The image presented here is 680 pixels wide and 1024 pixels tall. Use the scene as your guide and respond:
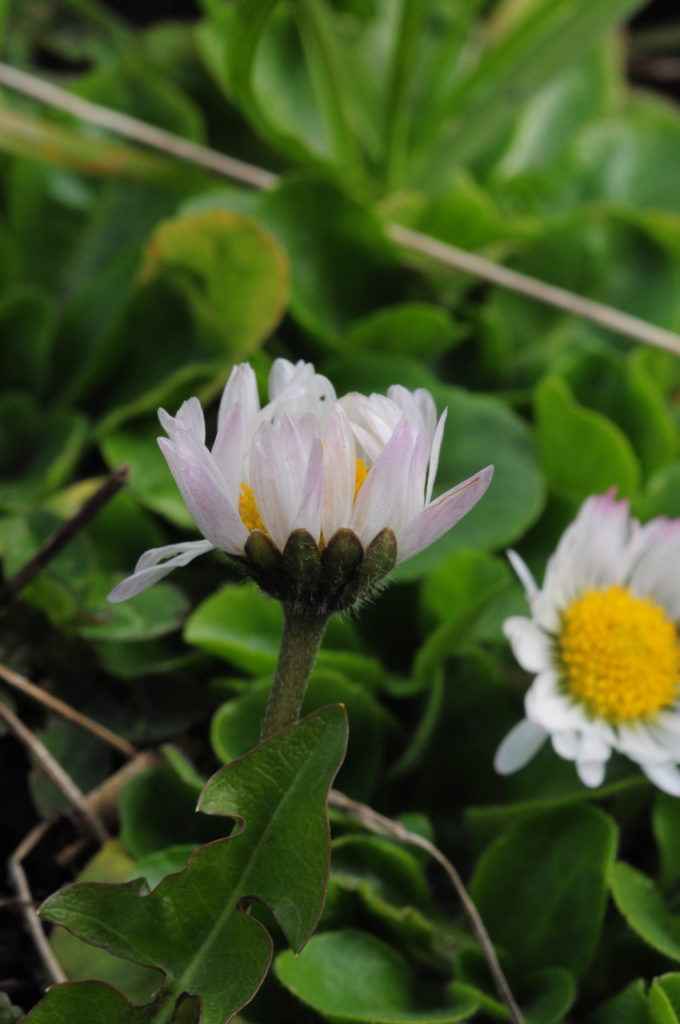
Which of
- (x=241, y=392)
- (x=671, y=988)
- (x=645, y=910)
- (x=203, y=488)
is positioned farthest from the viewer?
(x=645, y=910)

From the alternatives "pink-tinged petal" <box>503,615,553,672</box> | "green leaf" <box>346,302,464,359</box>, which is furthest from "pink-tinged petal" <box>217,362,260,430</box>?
"green leaf" <box>346,302,464,359</box>

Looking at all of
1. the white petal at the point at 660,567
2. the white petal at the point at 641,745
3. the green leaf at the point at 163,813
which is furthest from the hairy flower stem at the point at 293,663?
the white petal at the point at 660,567

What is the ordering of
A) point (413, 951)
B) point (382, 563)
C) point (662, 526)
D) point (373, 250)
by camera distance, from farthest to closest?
1. point (373, 250)
2. point (662, 526)
3. point (413, 951)
4. point (382, 563)

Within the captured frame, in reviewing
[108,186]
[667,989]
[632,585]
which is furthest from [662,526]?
[108,186]

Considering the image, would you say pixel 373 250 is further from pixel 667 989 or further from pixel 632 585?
pixel 667 989

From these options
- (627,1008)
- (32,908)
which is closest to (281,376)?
(32,908)

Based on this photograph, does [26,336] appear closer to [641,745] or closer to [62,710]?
[62,710]

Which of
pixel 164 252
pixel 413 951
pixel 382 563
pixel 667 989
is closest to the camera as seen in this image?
pixel 382 563

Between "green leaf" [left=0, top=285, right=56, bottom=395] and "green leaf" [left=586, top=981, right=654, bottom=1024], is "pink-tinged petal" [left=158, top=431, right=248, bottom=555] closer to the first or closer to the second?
"green leaf" [left=586, top=981, right=654, bottom=1024]
